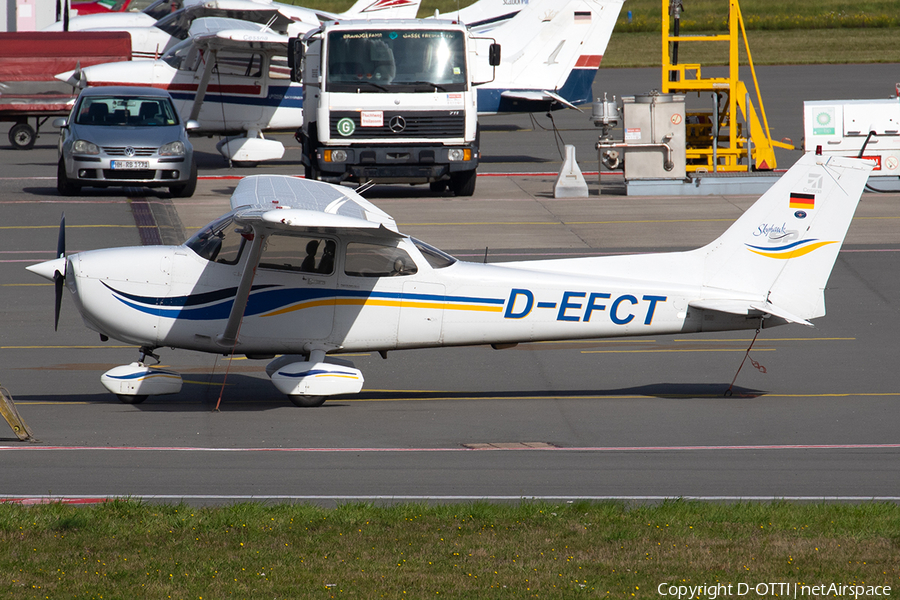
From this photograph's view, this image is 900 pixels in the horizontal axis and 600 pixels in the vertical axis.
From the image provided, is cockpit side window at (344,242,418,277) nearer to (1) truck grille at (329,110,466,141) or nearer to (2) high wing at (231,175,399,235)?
(2) high wing at (231,175,399,235)

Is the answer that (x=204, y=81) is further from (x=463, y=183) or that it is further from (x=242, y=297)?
(x=242, y=297)

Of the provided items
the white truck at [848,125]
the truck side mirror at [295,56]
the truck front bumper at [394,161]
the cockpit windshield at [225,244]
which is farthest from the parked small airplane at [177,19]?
A: the cockpit windshield at [225,244]

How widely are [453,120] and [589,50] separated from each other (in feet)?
32.2

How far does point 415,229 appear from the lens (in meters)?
21.9

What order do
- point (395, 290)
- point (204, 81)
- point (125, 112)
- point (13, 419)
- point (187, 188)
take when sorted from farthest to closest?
point (204, 81), point (187, 188), point (125, 112), point (395, 290), point (13, 419)

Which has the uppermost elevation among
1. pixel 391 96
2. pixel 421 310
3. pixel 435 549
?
pixel 391 96

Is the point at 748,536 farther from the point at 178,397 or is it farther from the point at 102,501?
the point at 178,397

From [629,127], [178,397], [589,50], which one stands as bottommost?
[178,397]

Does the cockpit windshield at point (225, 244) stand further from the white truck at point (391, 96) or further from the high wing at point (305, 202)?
the white truck at point (391, 96)

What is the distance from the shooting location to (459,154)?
78.6 ft

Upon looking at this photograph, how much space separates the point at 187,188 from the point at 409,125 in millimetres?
4955

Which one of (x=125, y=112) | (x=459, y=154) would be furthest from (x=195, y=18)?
(x=459, y=154)

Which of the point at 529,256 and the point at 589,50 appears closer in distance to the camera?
the point at 529,256

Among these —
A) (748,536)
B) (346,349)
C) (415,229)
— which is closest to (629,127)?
(415,229)
